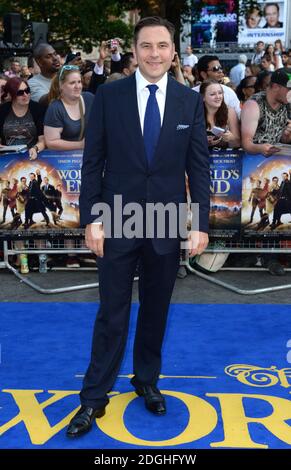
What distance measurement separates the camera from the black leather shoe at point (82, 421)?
3750 millimetres

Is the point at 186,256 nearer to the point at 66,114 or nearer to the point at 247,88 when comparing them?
the point at 66,114

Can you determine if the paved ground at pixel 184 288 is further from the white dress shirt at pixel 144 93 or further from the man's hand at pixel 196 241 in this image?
the white dress shirt at pixel 144 93

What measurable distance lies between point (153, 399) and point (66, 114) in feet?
11.9

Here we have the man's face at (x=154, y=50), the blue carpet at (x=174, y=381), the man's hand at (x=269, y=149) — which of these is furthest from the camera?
the man's hand at (x=269, y=149)

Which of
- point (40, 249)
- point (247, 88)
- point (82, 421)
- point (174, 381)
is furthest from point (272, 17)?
point (82, 421)

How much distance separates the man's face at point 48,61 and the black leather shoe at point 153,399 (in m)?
5.40

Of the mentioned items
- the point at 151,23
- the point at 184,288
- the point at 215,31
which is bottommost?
the point at 184,288

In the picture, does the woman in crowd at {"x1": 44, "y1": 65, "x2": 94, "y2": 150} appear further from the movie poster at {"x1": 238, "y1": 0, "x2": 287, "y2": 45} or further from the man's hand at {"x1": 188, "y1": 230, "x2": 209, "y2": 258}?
the movie poster at {"x1": 238, "y1": 0, "x2": 287, "y2": 45}

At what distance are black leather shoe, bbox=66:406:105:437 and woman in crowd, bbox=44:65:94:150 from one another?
11.1 ft

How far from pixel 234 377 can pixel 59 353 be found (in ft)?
4.29

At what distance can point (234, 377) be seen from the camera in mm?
4574

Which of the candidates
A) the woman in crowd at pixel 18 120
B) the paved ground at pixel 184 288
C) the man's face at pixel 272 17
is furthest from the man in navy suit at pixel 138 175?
the man's face at pixel 272 17

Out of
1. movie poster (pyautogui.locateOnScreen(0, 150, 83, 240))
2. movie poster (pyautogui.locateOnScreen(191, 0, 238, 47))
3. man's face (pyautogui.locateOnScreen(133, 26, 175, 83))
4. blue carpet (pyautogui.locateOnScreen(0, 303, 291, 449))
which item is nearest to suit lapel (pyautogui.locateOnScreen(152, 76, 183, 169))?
man's face (pyautogui.locateOnScreen(133, 26, 175, 83))

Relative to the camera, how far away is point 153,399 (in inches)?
160
